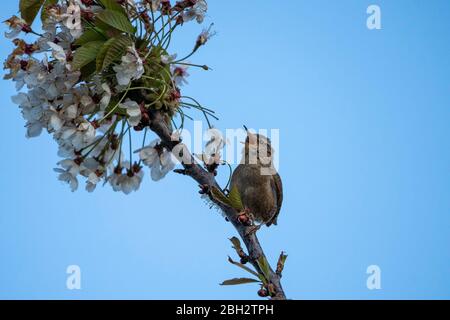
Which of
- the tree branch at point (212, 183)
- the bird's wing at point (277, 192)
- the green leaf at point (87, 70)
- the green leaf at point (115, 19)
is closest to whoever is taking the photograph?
the tree branch at point (212, 183)

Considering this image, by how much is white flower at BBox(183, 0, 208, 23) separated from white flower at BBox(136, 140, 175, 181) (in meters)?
Answer: 0.98

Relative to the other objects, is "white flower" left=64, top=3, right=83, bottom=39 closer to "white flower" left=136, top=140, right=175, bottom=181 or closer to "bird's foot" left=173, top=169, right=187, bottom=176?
"white flower" left=136, top=140, right=175, bottom=181

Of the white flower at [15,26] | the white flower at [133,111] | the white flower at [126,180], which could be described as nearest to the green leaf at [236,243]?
the white flower at [126,180]

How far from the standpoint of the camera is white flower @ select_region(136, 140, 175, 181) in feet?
14.7

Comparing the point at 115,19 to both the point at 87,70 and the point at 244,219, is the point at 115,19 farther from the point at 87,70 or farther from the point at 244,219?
the point at 244,219

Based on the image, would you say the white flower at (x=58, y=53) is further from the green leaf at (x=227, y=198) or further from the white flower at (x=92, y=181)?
the green leaf at (x=227, y=198)

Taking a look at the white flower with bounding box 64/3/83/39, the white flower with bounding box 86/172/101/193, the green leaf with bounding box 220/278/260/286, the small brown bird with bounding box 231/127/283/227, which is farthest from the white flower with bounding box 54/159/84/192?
the small brown bird with bounding box 231/127/283/227

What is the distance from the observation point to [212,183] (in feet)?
14.3

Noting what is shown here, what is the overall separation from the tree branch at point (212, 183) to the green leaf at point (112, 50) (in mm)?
431

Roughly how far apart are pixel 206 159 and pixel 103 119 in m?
0.73

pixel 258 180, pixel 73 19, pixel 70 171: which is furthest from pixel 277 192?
pixel 73 19

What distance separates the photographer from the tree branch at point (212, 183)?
4215 mm
